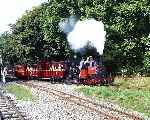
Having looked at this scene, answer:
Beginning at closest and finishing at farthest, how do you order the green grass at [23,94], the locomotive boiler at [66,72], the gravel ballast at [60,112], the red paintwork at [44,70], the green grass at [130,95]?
the gravel ballast at [60,112]
the green grass at [130,95]
the green grass at [23,94]
the locomotive boiler at [66,72]
the red paintwork at [44,70]

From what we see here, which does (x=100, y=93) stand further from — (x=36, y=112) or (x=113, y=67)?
(x=113, y=67)

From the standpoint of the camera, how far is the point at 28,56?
170ft

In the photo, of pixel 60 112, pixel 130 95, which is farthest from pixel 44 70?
pixel 60 112

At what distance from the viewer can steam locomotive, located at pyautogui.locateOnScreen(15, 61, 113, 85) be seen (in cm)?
2942

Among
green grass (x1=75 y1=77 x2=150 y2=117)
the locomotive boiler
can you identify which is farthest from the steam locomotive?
green grass (x1=75 y1=77 x2=150 y2=117)

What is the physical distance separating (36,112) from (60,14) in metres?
30.0

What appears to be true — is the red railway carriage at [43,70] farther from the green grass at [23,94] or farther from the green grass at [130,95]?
the green grass at [130,95]

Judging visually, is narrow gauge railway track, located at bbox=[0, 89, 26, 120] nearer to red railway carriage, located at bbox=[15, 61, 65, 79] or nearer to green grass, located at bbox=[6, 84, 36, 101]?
green grass, located at bbox=[6, 84, 36, 101]

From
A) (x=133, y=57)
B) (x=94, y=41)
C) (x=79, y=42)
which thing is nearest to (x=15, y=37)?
(x=79, y=42)

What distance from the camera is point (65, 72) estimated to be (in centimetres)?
3850

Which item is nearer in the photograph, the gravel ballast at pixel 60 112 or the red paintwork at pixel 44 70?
the gravel ballast at pixel 60 112

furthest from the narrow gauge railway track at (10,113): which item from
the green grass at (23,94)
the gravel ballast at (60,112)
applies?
the green grass at (23,94)

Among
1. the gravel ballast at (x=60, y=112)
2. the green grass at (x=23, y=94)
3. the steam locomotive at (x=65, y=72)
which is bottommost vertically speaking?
the gravel ballast at (x=60, y=112)

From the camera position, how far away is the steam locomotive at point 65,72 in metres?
29.4
